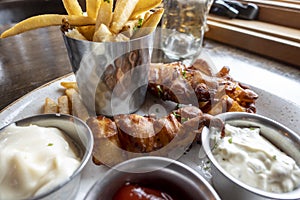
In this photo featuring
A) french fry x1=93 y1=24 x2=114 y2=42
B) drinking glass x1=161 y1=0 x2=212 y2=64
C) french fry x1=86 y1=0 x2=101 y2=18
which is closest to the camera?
french fry x1=93 y1=24 x2=114 y2=42

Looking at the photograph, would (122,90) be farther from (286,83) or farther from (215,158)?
(286,83)

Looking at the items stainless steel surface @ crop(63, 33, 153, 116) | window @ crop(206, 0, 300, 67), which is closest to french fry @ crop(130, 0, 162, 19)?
stainless steel surface @ crop(63, 33, 153, 116)

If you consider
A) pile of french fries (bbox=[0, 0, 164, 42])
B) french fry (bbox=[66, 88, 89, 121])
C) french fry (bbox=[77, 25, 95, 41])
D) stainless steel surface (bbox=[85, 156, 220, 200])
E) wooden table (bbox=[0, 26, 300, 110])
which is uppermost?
pile of french fries (bbox=[0, 0, 164, 42])

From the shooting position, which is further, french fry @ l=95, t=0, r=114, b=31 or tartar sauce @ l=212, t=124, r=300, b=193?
french fry @ l=95, t=0, r=114, b=31

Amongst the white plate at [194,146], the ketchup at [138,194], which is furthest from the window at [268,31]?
the ketchup at [138,194]

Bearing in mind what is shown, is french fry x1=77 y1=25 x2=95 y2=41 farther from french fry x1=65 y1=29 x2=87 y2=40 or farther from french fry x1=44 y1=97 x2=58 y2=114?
french fry x1=44 y1=97 x2=58 y2=114

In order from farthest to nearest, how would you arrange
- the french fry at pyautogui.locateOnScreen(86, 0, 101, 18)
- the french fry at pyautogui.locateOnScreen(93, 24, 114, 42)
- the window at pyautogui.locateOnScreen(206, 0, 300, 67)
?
1. the window at pyautogui.locateOnScreen(206, 0, 300, 67)
2. the french fry at pyautogui.locateOnScreen(86, 0, 101, 18)
3. the french fry at pyautogui.locateOnScreen(93, 24, 114, 42)

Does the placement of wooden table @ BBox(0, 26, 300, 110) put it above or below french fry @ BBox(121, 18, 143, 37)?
below

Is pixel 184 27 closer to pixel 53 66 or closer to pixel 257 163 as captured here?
pixel 53 66
